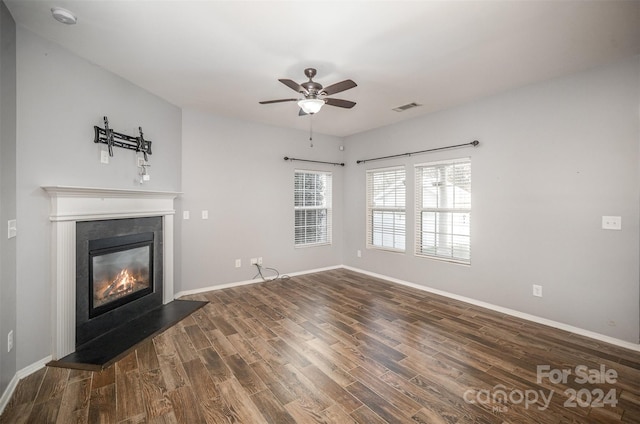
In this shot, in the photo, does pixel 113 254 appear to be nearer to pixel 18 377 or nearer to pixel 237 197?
pixel 18 377

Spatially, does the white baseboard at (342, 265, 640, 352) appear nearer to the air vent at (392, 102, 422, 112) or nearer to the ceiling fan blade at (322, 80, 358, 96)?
the air vent at (392, 102, 422, 112)

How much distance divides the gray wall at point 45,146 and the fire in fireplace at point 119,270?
1.30 feet

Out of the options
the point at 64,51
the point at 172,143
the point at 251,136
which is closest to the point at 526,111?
the point at 251,136

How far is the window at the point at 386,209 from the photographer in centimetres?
481

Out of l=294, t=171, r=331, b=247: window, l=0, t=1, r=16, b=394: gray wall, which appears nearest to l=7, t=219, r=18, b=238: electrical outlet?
l=0, t=1, r=16, b=394: gray wall

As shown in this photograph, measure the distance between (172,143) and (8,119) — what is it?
1.88 metres

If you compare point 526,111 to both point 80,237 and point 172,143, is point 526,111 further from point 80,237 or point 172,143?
point 80,237

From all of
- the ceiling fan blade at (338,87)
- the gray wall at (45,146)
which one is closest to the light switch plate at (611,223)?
the ceiling fan blade at (338,87)

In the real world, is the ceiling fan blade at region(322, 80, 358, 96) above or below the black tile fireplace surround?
above

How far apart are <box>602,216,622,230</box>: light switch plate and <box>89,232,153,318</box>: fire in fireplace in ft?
16.2

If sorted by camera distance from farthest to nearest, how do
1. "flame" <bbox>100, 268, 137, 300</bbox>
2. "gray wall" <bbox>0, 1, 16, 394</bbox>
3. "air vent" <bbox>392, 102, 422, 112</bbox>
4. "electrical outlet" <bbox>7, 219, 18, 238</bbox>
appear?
"air vent" <bbox>392, 102, 422, 112</bbox> < "flame" <bbox>100, 268, 137, 300</bbox> < "electrical outlet" <bbox>7, 219, 18, 238</bbox> < "gray wall" <bbox>0, 1, 16, 394</bbox>

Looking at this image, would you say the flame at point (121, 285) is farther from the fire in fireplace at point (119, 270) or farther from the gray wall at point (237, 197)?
the gray wall at point (237, 197)

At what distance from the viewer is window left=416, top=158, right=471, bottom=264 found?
12.9 ft

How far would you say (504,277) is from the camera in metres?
3.49
